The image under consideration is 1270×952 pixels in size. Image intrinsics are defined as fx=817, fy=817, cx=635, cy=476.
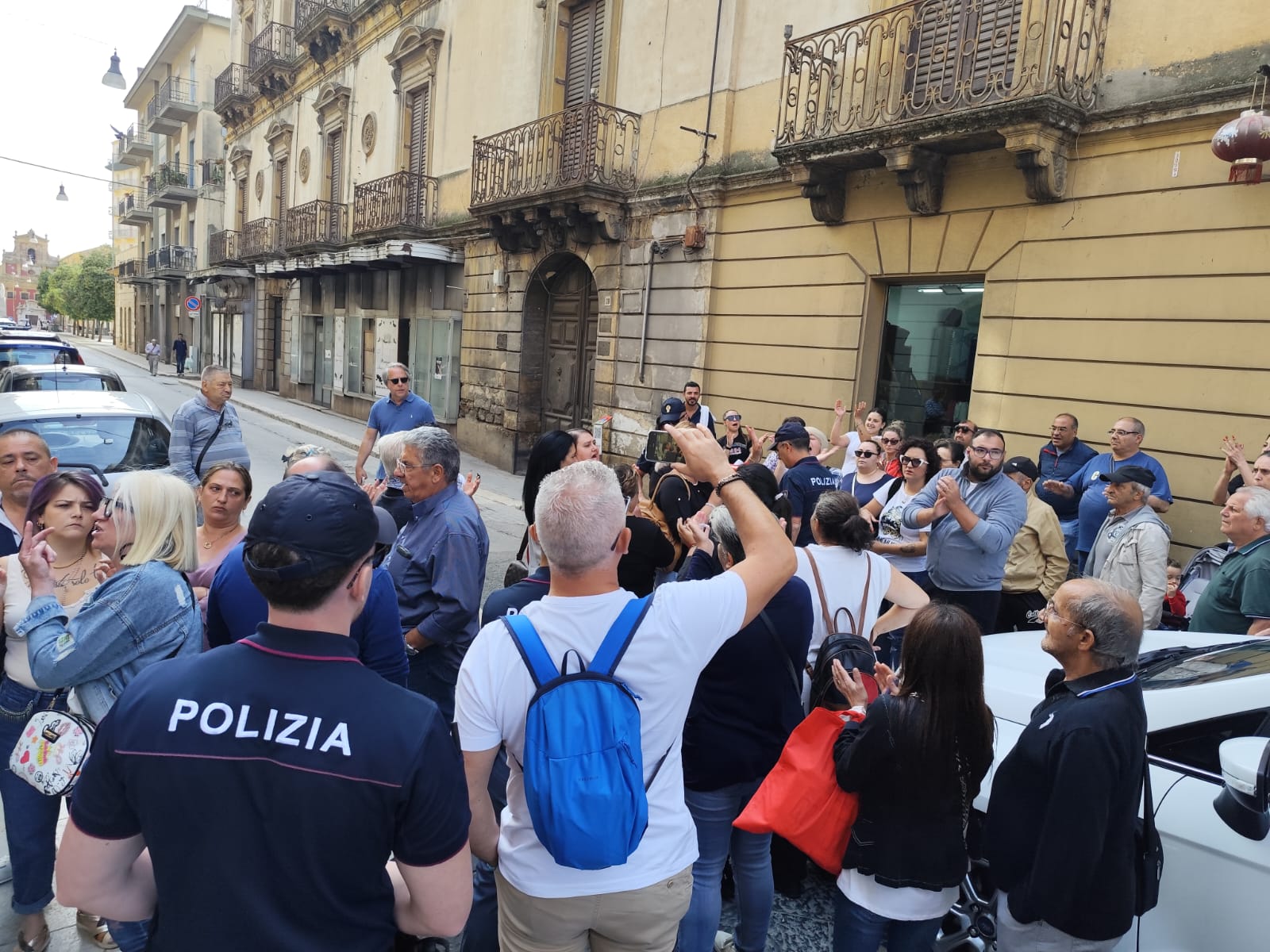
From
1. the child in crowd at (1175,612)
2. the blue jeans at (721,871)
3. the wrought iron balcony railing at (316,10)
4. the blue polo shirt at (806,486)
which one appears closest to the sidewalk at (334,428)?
the blue polo shirt at (806,486)

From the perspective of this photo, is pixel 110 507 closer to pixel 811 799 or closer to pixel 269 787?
pixel 269 787

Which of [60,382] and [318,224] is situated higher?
[318,224]

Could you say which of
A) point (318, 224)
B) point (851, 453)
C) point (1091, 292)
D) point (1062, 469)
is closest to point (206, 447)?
point (851, 453)

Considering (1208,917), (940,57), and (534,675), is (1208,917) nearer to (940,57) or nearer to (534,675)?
(534,675)

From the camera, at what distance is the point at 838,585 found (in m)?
3.23

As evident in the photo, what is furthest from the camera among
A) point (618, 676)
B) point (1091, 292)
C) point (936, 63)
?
point (936, 63)

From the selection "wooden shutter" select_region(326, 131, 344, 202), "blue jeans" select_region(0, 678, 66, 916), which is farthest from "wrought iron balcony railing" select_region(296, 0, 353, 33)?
"blue jeans" select_region(0, 678, 66, 916)

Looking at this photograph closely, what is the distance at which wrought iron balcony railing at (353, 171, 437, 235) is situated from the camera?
17328 mm

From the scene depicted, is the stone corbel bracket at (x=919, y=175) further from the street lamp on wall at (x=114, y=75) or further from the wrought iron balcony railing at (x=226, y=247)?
the street lamp on wall at (x=114, y=75)

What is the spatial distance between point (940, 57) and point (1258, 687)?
7547 millimetres

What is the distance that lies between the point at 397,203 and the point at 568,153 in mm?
6799

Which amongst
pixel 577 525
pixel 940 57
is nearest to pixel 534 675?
pixel 577 525

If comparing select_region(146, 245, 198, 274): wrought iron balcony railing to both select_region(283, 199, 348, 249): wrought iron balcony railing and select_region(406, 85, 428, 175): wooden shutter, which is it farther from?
select_region(406, 85, 428, 175): wooden shutter

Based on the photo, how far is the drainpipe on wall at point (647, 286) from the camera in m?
11.8
